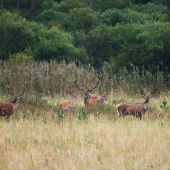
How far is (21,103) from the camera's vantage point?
34.7 ft

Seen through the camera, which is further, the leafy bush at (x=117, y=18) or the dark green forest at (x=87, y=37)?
the leafy bush at (x=117, y=18)

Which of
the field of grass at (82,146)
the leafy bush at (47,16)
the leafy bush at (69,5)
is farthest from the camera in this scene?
the leafy bush at (69,5)

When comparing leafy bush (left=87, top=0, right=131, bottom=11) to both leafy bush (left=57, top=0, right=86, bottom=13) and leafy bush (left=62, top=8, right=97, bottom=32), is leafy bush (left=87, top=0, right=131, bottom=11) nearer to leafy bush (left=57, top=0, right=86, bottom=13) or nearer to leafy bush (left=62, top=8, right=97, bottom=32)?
leafy bush (left=57, top=0, right=86, bottom=13)

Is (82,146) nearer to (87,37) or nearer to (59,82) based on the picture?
(59,82)

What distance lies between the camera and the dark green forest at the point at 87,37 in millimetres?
18562

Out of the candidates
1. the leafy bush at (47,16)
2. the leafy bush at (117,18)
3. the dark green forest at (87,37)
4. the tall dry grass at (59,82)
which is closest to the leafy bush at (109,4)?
the dark green forest at (87,37)

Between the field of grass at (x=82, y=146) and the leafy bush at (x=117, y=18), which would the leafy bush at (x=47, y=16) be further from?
the field of grass at (x=82, y=146)

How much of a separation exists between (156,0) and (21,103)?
42678 millimetres

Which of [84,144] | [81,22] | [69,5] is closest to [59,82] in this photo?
[84,144]

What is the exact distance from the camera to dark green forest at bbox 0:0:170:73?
18.6m

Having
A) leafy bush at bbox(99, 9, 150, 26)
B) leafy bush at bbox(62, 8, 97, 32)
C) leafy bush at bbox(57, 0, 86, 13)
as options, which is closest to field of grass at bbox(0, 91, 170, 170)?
leafy bush at bbox(62, 8, 97, 32)

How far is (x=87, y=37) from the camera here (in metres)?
29.8

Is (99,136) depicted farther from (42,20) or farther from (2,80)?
(42,20)

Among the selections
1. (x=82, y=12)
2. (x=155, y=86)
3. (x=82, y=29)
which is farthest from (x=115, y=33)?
(x=155, y=86)
